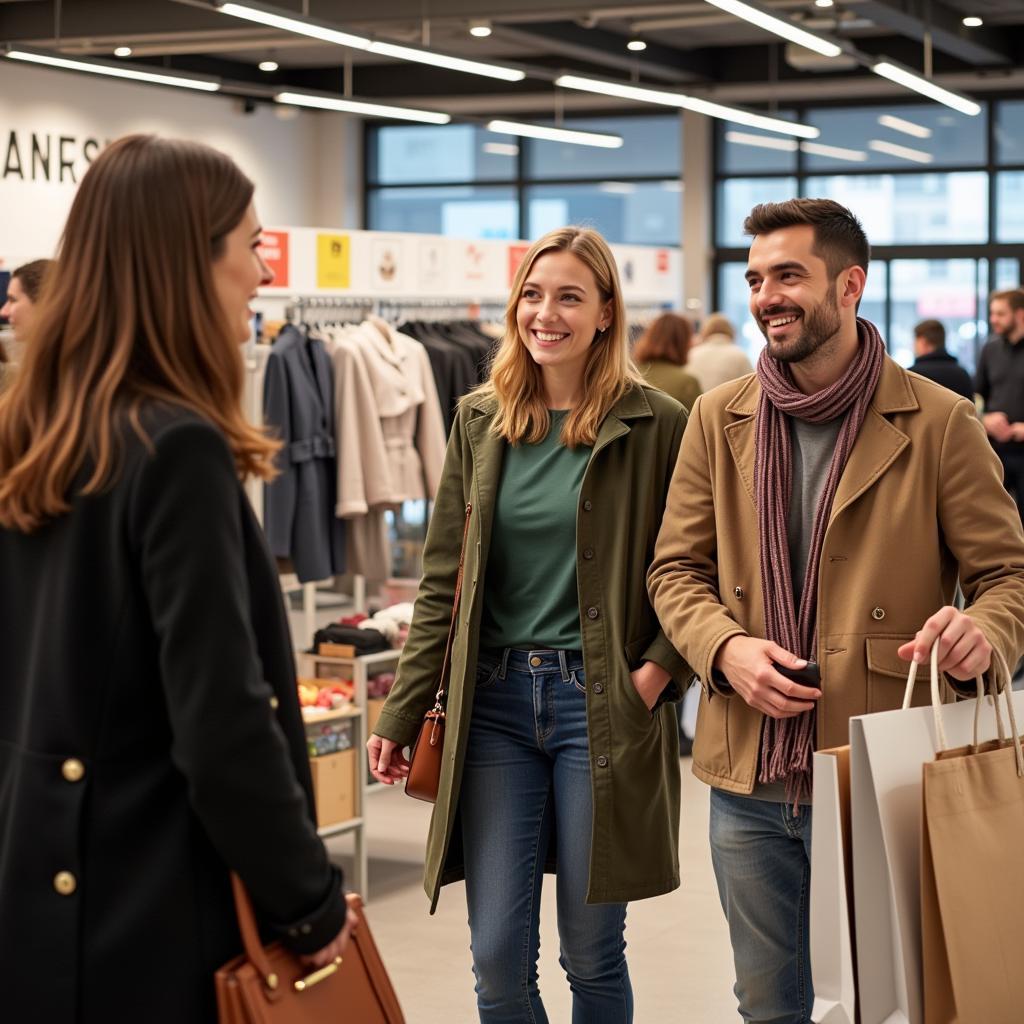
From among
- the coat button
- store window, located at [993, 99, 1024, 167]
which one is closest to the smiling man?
the coat button

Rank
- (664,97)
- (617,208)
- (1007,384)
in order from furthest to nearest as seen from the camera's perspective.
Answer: (617,208)
(664,97)
(1007,384)

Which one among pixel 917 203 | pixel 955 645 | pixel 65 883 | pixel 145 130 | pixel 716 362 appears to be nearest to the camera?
pixel 65 883

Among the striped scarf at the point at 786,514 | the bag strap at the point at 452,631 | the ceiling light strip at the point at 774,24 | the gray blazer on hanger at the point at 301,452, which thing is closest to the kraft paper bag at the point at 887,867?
the striped scarf at the point at 786,514

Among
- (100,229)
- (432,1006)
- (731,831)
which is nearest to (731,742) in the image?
(731,831)

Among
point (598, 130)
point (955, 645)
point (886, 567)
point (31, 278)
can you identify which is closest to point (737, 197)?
point (598, 130)

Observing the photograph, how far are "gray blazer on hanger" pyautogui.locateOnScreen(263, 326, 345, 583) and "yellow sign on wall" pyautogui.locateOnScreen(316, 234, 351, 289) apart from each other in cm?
68

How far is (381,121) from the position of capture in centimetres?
1581

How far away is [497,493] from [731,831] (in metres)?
0.69

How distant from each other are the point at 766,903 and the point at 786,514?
614 millimetres

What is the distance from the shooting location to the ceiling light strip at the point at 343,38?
7734 mm

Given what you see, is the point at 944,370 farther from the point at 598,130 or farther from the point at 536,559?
the point at 598,130

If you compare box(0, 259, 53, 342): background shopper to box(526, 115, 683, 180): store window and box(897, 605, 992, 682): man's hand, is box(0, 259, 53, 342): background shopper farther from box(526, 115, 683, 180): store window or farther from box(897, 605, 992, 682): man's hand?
box(526, 115, 683, 180): store window

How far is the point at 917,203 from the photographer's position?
14.2 m

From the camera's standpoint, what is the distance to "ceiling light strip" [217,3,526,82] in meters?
7.73
